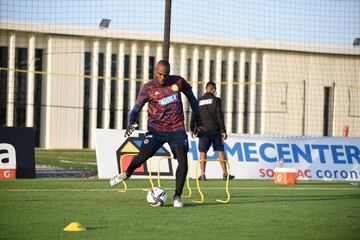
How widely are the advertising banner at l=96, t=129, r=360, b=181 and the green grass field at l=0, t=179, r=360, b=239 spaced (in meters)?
4.39

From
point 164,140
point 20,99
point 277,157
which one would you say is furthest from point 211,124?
point 20,99

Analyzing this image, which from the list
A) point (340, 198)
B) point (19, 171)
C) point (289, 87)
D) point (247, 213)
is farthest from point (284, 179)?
point (289, 87)

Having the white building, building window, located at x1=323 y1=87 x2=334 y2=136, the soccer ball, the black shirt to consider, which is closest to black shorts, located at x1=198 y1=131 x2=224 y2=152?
the black shirt

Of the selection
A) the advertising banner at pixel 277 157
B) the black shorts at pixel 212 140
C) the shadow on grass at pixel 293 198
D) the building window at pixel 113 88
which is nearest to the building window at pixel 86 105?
the building window at pixel 113 88

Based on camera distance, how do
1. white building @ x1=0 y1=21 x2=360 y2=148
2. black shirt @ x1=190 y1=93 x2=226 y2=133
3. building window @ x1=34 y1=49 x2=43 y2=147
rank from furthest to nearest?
1. building window @ x1=34 y1=49 x2=43 y2=147
2. white building @ x1=0 y1=21 x2=360 y2=148
3. black shirt @ x1=190 y1=93 x2=226 y2=133

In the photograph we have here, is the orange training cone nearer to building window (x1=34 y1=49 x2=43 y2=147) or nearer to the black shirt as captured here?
the black shirt

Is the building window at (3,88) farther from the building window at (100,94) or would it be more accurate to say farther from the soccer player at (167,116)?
the soccer player at (167,116)

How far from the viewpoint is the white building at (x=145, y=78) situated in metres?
33.5

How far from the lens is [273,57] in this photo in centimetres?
3481

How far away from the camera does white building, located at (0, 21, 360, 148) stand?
110ft

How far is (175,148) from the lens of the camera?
12195 mm

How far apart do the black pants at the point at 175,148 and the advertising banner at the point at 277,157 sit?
7124 mm

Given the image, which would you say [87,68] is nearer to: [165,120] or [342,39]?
[342,39]

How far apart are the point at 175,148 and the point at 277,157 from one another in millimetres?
9259
